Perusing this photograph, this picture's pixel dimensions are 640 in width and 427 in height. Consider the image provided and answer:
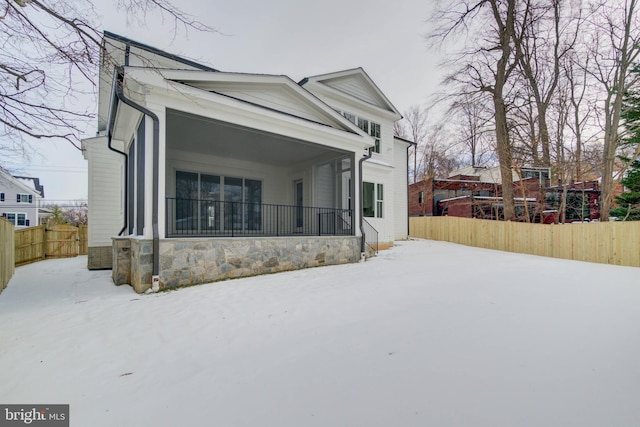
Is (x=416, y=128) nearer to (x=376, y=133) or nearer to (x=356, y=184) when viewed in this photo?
(x=376, y=133)

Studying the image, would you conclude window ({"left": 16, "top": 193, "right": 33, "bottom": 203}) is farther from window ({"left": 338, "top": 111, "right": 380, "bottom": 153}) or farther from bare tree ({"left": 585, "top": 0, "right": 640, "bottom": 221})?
bare tree ({"left": 585, "top": 0, "right": 640, "bottom": 221})

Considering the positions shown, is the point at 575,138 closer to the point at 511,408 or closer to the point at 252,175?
the point at 252,175

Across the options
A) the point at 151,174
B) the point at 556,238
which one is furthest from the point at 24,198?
the point at 556,238

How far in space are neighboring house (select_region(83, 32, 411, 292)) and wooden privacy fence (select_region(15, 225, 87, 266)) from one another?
4.44 metres

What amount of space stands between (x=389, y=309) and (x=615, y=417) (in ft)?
8.37

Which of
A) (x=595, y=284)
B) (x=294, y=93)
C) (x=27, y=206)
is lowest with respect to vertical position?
(x=595, y=284)

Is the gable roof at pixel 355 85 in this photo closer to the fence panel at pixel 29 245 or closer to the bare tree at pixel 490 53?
the bare tree at pixel 490 53

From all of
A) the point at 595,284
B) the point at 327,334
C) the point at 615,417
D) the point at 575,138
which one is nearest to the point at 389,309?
the point at 327,334

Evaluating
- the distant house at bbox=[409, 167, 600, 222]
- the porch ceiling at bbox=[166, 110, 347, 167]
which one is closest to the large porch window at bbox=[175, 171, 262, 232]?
the porch ceiling at bbox=[166, 110, 347, 167]

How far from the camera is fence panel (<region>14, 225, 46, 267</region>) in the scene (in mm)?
10562

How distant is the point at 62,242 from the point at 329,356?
1493 cm

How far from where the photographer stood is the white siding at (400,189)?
13.9 m

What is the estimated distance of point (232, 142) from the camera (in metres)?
8.10

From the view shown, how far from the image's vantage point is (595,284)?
20.1 ft
